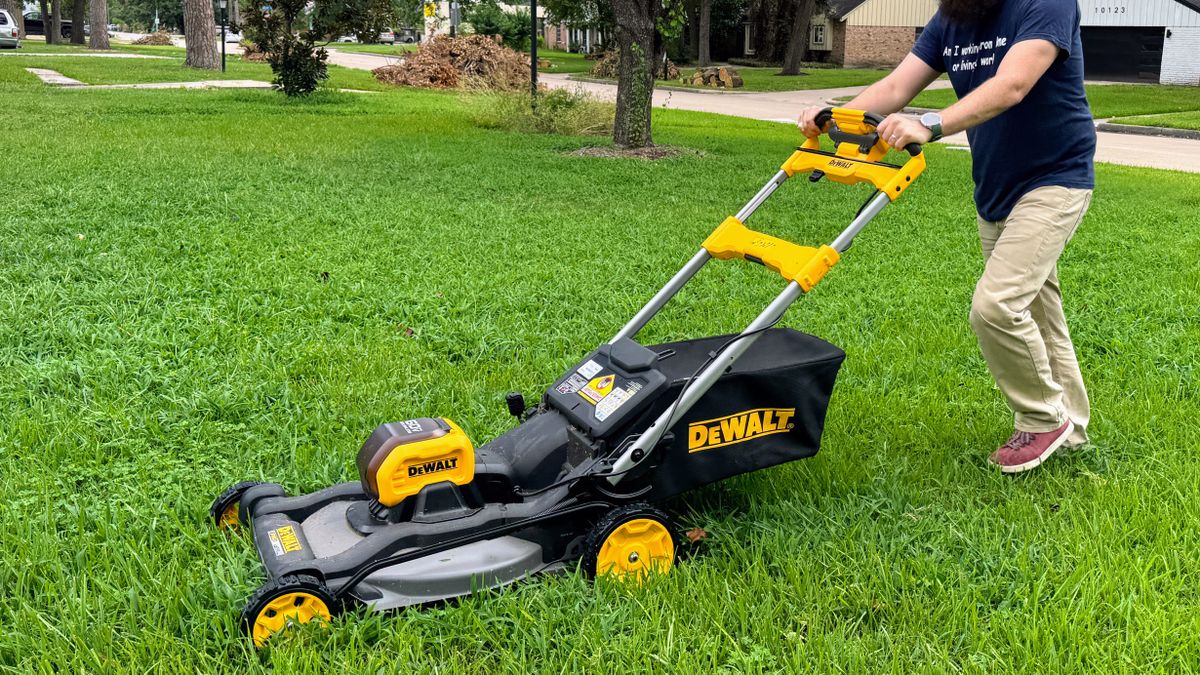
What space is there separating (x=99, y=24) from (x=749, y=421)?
135 feet

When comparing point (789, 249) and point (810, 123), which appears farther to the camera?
point (810, 123)

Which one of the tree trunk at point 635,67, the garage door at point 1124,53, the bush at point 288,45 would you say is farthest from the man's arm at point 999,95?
the garage door at point 1124,53

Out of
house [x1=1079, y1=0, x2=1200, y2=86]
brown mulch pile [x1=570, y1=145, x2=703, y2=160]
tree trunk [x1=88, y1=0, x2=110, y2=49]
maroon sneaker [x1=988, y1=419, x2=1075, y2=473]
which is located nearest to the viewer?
maroon sneaker [x1=988, y1=419, x2=1075, y2=473]

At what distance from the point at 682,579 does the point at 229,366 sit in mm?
2401

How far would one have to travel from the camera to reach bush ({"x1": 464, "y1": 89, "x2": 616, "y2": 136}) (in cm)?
1438

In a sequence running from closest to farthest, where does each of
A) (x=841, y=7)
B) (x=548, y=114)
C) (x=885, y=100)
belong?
1. (x=885, y=100)
2. (x=548, y=114)
3. (x=841, y=7)

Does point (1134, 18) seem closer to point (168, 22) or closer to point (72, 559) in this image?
point (72, 559)

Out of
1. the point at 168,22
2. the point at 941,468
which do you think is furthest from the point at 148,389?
the point at 168,22

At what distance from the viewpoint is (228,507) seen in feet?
9.67

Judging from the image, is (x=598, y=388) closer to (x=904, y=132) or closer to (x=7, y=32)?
(x=904, y=132)

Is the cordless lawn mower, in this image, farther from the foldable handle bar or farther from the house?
the house

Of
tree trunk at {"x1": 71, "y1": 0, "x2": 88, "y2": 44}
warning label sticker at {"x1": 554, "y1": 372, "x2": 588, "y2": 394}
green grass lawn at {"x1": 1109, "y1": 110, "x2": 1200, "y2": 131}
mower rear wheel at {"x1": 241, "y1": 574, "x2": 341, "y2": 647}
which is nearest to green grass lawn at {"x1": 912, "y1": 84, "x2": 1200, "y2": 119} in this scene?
green grass lawn at {"x1": 1109, "y1": 110, "x2": 1200, "y2": 131}

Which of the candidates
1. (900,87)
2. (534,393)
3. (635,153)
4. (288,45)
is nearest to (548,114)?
(635,153)

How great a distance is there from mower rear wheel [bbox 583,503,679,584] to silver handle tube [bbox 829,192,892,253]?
917 mm
